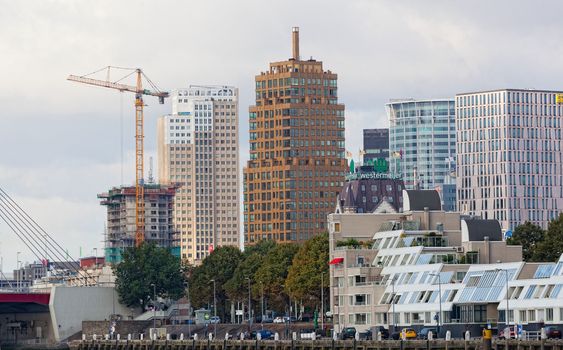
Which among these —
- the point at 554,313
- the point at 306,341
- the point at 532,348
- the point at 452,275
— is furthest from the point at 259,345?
the point at 532,348

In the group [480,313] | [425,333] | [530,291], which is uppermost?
[530,291]

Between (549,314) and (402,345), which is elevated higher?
(549,314)

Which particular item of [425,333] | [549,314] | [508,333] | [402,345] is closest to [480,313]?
[549,314]

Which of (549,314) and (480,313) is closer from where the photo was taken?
(549,314)

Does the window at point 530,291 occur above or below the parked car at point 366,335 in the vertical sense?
above

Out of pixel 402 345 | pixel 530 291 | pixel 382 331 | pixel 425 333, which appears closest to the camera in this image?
pixel 402 345

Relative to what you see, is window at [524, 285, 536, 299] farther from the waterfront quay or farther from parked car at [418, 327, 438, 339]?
the waterfront quay

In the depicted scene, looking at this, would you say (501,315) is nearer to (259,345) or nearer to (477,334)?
(477,334)

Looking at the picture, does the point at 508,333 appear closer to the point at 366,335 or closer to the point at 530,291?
the point at 530,291

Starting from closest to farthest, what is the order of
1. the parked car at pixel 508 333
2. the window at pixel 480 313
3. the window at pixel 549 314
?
the parked car at pixel 508 333, the window at pixel 549 314, the window at pixel 480 313

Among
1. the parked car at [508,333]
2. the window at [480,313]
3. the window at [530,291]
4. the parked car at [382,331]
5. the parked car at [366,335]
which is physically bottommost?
the parked car at [366,335]

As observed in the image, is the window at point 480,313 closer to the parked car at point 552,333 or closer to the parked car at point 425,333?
the parked car at point 425,333

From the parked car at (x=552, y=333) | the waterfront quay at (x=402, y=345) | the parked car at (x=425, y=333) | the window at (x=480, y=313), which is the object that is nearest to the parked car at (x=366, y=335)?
the waterfront quay at (x=402, y=345)

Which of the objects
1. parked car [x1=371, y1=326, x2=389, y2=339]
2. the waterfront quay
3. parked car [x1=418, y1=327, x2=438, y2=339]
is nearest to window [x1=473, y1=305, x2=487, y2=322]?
parked car [x1=418, y1=327, x2=438, y2=339]
